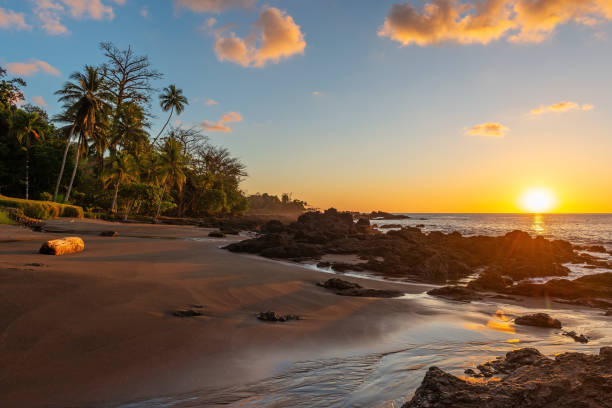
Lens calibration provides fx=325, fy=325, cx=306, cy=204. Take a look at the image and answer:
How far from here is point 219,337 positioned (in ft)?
13.5

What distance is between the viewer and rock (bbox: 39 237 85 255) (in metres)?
8.50

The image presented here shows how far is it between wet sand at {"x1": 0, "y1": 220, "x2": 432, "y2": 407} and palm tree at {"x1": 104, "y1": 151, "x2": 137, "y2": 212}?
30.8m

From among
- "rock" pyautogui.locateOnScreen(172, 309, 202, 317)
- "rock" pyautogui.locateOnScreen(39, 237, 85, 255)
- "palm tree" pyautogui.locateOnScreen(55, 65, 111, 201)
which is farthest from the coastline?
"palm tree" pyautogui.locateOnScreen(55, 65, 111, 201)

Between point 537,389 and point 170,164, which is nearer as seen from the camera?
point 537,389

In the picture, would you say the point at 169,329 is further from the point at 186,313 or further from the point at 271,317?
the point at 271,317

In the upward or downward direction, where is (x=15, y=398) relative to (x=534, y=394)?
downward

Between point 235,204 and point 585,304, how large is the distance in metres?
52.5

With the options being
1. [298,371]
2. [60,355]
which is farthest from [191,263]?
[298,371]

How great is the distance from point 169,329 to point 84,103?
34985 millimetres

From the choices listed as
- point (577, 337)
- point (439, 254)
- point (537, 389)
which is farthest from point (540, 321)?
point (439, 254)

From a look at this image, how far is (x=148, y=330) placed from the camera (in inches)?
160

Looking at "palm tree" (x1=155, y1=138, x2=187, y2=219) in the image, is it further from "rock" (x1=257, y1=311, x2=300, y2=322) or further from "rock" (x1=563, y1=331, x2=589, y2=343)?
"rock" (x1=563, y1=331, x2=589, y2=343)

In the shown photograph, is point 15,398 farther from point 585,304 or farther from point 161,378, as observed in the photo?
point 585,304

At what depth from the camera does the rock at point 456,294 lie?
25.0ft
